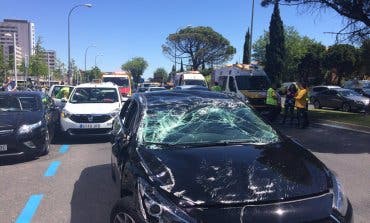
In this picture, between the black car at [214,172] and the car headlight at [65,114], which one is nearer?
the black car at [214,172]

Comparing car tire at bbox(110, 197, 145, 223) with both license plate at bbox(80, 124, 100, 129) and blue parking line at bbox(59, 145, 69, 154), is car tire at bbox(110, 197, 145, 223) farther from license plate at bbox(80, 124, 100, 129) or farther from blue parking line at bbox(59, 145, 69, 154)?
license plate at bbox(80, 124, 100, 129)

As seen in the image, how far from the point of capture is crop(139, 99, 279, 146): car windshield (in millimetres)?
5098

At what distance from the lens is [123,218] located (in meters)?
4.11

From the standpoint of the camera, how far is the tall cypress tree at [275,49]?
39625 mm

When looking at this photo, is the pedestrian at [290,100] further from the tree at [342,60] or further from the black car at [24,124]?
the tree at [342,60]

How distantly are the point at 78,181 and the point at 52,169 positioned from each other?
146cm

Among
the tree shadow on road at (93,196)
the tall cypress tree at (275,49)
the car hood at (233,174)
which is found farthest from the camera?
the tall cypress tree at (275,49)

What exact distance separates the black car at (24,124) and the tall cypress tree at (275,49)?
28817 mm

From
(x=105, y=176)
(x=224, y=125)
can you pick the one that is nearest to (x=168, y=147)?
(x=224, y=125)

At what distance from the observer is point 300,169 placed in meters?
4.34

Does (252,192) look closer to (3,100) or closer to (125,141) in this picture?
(125,141)

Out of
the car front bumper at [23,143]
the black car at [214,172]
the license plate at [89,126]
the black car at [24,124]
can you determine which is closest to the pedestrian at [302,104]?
the license plate at [89,126]

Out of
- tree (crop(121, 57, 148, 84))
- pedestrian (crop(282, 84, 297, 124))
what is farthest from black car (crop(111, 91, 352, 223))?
tree (crop(121, 57, 148, 84))

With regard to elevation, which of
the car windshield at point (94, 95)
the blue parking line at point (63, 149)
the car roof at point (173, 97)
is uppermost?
the car roof at point (173, 97)
